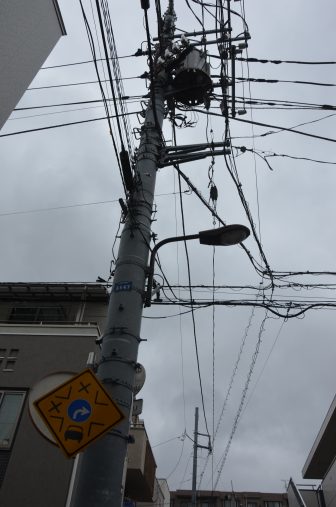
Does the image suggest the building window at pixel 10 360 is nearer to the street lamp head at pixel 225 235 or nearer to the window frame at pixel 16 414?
the window frame at pixel 16 414

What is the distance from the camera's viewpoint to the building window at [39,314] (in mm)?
18163

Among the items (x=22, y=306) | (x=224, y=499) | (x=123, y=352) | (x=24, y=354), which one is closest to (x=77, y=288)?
(x=22, y=306)

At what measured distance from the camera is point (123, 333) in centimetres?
486

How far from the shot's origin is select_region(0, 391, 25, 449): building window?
479 inches

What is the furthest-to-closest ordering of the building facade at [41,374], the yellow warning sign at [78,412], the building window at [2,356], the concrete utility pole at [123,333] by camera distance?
the building window at [2,356], the building facade at [41,374], the concrete utility pole at [123,333], the yellow warning sign at [78,412]

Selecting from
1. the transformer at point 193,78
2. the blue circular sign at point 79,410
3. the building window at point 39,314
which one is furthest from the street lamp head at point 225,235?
the building window at point 39,314

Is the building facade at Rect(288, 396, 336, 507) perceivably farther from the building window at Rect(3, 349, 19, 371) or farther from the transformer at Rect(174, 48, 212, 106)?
the transformer at Rect(174, 48, 212, 106)

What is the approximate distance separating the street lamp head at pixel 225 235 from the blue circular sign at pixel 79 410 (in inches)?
98.3

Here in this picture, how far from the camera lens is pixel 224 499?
51.9 metres

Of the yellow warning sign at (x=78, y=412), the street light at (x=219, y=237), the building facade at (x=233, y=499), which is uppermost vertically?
the building facade at (x=233, y=499)

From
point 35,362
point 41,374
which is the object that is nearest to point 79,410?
point 41,374

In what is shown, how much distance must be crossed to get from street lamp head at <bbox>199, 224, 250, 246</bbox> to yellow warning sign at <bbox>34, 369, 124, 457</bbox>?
2.32 m

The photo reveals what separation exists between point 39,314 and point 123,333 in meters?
14.3

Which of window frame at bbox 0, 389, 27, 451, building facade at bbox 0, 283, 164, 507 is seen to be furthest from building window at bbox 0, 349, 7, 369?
window frame at bbox 0, 389, 27, 451
